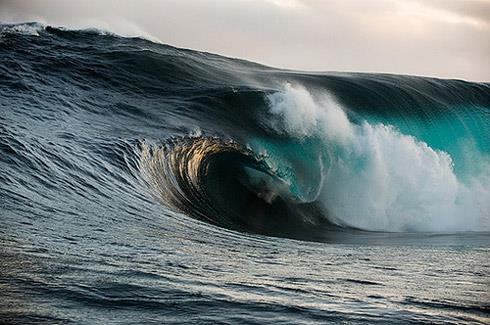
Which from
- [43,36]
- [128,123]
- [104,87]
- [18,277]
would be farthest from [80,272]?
[43,36]

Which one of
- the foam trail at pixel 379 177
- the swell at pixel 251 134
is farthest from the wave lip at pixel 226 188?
the foam trail at pixel 379 177

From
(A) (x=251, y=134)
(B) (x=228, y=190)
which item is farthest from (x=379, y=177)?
(B) (x=228, y=190)

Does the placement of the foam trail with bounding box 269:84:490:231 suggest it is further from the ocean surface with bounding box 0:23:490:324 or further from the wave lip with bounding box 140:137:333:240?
the wave lip with bounding box 140:137:333:240

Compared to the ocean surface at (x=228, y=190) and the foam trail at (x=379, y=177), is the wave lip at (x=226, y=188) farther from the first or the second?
the foam trail at (x=379, y=177)

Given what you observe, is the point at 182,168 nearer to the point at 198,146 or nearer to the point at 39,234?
the point at 198,146

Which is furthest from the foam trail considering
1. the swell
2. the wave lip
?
the wave lip

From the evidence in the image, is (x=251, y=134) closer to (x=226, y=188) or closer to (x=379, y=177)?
(x=226, y=188)
